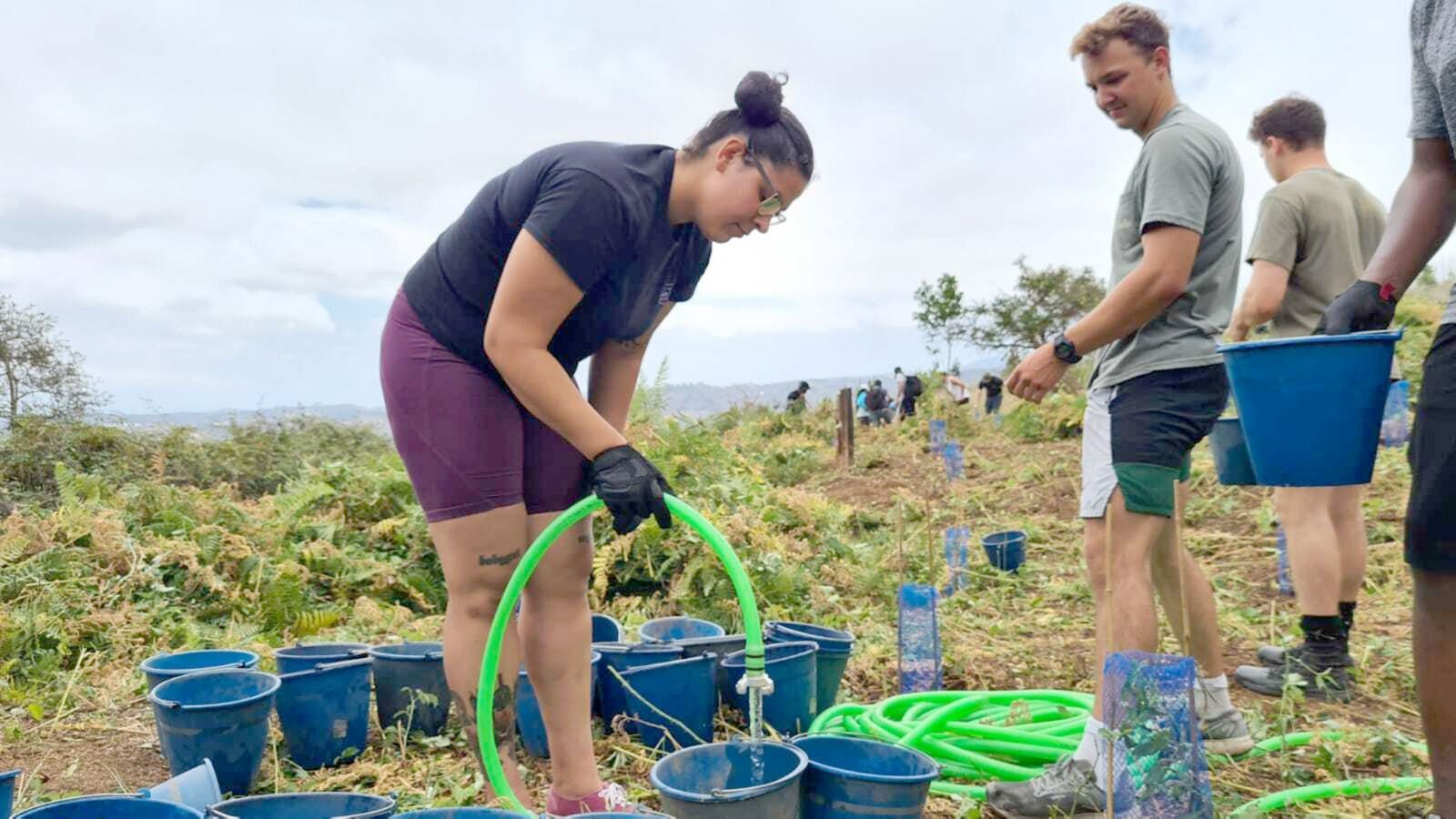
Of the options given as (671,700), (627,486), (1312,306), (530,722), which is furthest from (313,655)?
(1312,306)

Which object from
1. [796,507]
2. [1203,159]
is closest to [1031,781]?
[1203,159]

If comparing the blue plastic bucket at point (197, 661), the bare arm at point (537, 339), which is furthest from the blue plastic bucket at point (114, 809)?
the blue plastic bucket at point (197, 661)

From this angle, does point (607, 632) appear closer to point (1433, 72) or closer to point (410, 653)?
point (410, 653)

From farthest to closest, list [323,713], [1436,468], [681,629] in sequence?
1. [681,629]
2. [323,713]
3. [1436,468]

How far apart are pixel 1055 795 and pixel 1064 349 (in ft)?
3.52

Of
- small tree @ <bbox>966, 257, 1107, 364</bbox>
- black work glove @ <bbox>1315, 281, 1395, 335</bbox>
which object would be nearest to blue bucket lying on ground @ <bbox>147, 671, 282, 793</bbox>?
black work glove @ <bbox>1315, 281, 1395, 335</bbox>

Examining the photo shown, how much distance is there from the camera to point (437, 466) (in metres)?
1.97

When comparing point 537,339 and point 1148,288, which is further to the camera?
point 1148,288

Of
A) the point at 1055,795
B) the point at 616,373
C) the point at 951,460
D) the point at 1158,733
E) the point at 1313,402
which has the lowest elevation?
the point at 1055,795

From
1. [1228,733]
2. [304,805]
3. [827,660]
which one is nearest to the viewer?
[304,805]

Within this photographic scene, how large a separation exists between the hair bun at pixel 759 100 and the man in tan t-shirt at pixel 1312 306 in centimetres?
222

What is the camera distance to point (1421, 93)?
5.93 feet

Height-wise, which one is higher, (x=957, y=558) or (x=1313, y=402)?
(x=1313, y=402)

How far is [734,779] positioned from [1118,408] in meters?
1.31
